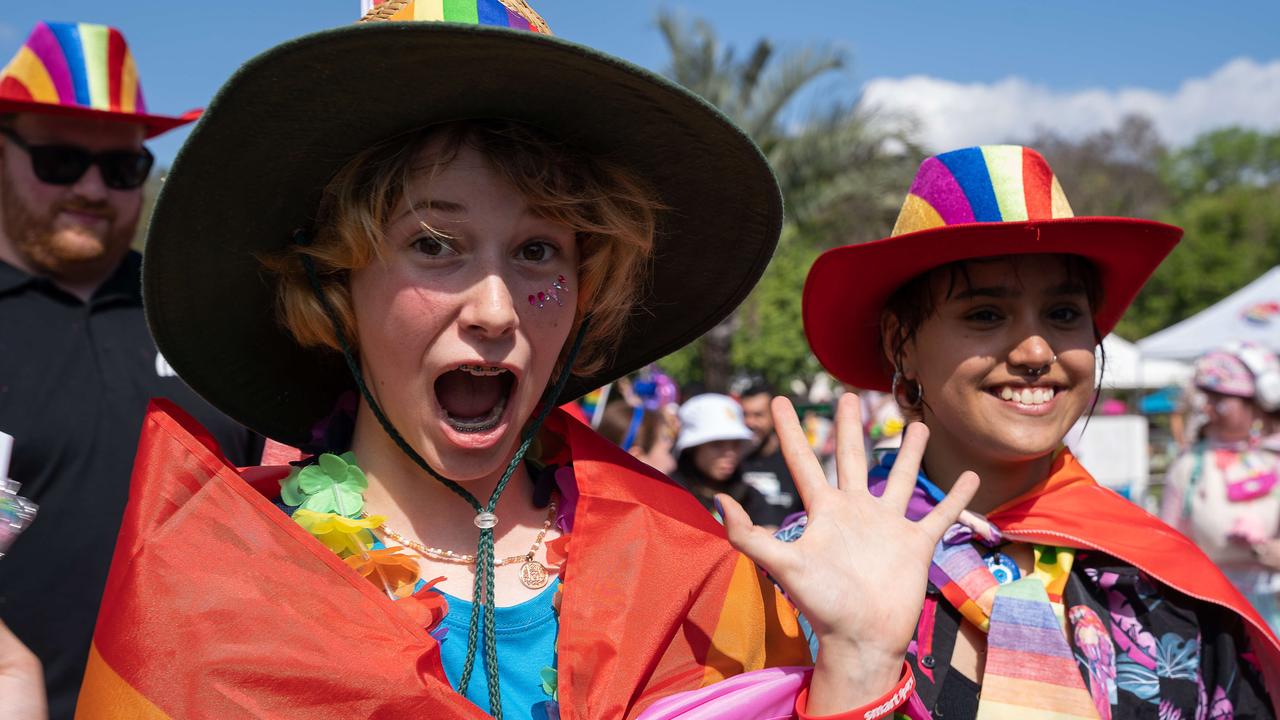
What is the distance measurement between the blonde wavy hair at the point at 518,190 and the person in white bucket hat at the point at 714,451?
4202mm

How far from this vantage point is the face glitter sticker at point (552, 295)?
67.9 inches

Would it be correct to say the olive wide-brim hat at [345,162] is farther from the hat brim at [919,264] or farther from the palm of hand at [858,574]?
the palm of hand at [858,574]

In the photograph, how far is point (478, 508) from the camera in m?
1.77

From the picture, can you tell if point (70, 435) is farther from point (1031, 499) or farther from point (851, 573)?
point (1031, 499)

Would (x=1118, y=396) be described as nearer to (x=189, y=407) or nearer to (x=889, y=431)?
(x=889, y=431)

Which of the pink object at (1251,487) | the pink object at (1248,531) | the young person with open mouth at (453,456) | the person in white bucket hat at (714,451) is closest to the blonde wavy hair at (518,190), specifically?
the young person with open mouth at (453,456)

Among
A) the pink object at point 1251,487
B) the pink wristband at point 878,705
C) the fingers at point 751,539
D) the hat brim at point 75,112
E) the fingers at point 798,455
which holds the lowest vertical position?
the pink object at point 1251,487

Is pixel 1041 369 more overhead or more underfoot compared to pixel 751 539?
more overhead

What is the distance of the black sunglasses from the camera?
3.21 meters

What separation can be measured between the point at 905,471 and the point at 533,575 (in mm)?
664

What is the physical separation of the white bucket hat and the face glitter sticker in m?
4.39

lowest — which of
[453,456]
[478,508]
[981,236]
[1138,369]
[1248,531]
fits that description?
[1138,369]

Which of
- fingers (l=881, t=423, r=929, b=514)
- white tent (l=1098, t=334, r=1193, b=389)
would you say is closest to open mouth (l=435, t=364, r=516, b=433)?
fingers (l=881, t=423, r=929, b=514)

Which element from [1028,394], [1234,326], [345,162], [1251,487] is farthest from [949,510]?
[1234,326]
